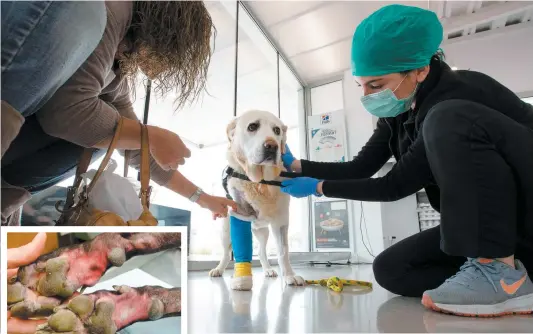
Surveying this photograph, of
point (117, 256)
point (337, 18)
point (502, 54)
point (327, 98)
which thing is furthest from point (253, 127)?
point (327, 98)

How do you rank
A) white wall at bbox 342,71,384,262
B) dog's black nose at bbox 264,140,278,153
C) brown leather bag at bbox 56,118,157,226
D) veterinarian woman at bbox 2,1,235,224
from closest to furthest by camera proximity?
veterinarian woman at bbox 2,1,235,224 → brown leather bag at bbox 56,118,157,226 → dog's black nose at bbox 264,140,278,153 → white wall at bbox 342,71,384,262

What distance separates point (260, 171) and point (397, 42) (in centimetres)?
80

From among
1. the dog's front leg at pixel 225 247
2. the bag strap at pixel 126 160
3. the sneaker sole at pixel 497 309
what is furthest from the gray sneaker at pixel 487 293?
the dog's front leg at pixel 225 247

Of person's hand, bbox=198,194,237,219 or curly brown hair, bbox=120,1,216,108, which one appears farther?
person's hand, bbox=198,194,237,219

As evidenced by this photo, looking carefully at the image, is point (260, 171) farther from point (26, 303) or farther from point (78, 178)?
point (26, 303)

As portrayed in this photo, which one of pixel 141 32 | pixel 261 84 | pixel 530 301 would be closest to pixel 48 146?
pixel 141 32

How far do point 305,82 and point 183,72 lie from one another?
4.33 metres

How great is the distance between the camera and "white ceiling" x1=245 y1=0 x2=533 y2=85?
3.40 m

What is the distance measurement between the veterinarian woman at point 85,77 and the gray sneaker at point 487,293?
71 centimetres

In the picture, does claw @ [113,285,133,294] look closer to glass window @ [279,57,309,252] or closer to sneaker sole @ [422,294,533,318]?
sneaker sole @ [422,294,533,318]

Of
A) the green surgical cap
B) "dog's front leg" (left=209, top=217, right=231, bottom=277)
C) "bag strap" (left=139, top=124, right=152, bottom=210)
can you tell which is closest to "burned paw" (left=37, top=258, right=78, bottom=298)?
"bag strap" (left=139, top=124, right=152, bottom=210)

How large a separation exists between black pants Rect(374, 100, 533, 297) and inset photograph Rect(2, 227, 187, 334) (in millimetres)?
733

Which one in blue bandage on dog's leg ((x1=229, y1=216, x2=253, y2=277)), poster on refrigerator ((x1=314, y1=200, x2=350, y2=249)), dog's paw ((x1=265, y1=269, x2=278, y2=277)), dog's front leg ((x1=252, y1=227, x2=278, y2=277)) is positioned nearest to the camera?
blue bandage on dog's leg ((x1=229, y1=216, x2=253, y2=277))

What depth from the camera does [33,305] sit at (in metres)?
0.38
